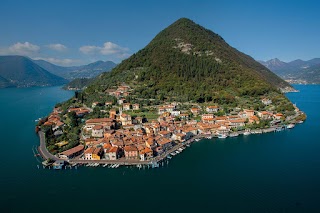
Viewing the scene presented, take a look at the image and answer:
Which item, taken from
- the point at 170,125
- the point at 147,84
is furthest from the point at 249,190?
the point at 147,84

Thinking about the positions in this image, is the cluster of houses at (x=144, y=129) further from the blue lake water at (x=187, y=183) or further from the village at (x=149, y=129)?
the blue lake water at (x=187, y=183)

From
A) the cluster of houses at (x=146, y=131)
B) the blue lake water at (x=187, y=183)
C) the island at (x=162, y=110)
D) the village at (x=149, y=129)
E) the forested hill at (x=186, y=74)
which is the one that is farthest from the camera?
the forested hill at (x=186, y=74)

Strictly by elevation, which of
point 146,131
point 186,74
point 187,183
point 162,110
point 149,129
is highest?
point 186,74

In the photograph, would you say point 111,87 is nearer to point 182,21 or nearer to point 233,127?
point 233,127

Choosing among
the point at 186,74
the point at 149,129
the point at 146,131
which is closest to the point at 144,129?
the point at 146,131

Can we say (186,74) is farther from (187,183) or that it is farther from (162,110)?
(187,183)

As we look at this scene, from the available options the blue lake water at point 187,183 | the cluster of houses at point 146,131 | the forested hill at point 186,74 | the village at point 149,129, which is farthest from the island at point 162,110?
the blue lake water at point 187,183
